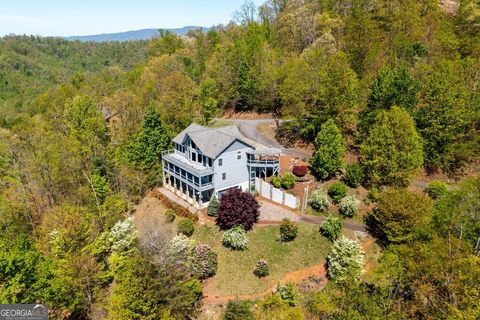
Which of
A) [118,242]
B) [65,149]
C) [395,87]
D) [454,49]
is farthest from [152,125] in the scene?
[454,49]

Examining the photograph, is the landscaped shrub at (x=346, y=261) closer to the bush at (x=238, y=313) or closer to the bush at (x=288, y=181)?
the bush at (x=238, y=313)

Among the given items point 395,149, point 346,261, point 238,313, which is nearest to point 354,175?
point 395,149

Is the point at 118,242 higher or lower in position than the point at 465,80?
lower

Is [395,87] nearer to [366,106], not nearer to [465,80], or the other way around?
[366,106]

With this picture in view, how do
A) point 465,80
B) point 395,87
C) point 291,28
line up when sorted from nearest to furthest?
point 395,87 < point 465,80 < point 291,28

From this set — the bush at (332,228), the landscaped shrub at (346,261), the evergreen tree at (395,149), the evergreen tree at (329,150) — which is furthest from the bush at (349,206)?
the landscaped shrub at (346,261)

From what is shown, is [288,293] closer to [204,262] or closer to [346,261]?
[346,261]
